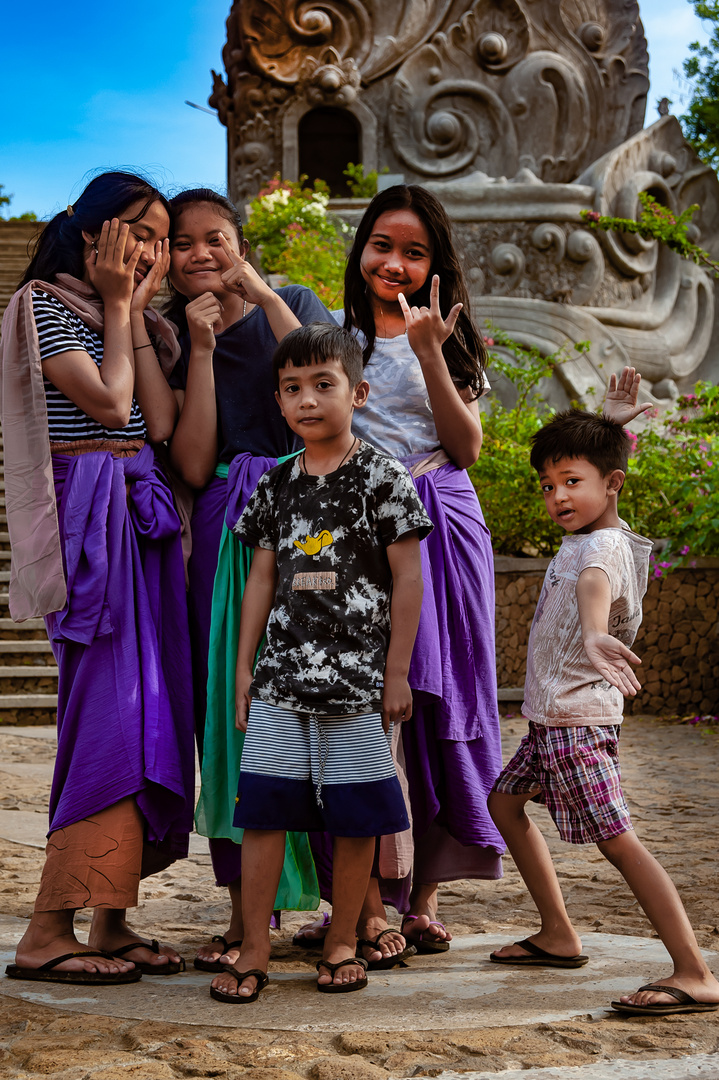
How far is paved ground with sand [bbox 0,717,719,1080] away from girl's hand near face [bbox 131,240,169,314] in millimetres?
1581

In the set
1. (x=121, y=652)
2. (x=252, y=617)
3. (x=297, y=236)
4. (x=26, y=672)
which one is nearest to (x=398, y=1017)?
(x=252, y=617)

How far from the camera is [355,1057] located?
180 cm

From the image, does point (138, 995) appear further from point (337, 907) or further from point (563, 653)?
point (563, 653)

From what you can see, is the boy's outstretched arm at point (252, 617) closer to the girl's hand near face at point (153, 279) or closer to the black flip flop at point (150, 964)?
the black flip flop at point (150, 964)

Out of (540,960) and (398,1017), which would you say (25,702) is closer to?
(540,960)

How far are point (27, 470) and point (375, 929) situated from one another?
1.37 metres

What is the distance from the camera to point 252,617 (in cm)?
236

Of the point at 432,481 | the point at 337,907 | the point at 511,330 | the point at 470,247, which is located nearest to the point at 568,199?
the point at 470,247

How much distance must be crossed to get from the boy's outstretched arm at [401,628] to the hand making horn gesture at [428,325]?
19.3 inches

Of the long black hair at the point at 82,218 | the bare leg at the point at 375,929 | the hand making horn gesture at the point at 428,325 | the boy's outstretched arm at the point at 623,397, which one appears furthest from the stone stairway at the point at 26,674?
the boy's outstretched arm at the point at 623,397

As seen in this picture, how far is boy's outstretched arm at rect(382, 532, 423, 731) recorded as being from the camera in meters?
2.24

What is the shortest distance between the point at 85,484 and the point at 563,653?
1176 millimetres

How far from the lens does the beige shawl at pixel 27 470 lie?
95.0 inches

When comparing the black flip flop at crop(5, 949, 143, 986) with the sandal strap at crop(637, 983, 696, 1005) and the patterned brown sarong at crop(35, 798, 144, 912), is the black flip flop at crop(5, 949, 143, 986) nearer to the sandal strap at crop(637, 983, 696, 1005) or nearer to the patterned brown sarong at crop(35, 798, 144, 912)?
the patterned brown sarong at crop(35, 798, 144, 912)
